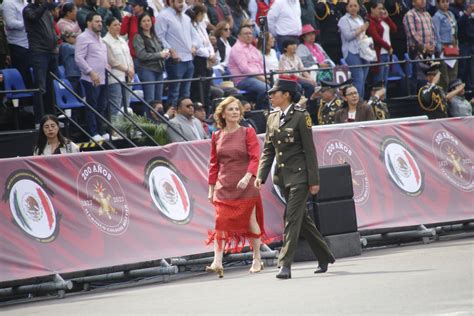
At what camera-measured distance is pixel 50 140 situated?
614 inches

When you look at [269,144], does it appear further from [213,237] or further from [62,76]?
[62,76]

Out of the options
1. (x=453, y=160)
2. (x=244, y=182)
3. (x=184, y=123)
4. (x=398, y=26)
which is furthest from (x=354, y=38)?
(x=244, y=182)

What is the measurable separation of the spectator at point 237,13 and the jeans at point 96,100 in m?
5.46

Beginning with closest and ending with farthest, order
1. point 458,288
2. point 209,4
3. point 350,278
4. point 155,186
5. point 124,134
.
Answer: point 458,288 < point 350,278 < point 155,186 < point 124,134 < point 209,4

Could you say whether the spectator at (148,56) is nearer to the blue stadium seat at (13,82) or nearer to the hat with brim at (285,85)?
the blue stadium seat at (13,82)

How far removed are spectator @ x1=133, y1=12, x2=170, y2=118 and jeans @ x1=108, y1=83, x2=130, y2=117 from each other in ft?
2.34

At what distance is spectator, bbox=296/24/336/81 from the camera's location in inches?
922

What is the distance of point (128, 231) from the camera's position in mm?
13953

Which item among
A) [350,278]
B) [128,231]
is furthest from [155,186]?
[350,278]

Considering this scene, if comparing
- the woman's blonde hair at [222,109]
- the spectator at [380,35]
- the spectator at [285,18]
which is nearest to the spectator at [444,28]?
the spectator at [380,35]

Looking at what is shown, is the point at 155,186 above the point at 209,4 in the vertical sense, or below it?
below

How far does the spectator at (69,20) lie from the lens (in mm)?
19344

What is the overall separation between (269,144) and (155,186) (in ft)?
6.24

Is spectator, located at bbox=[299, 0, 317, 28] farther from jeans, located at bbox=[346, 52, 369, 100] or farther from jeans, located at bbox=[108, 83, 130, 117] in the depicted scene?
jeans, located at bbox=[108, 83, 130, 117]
